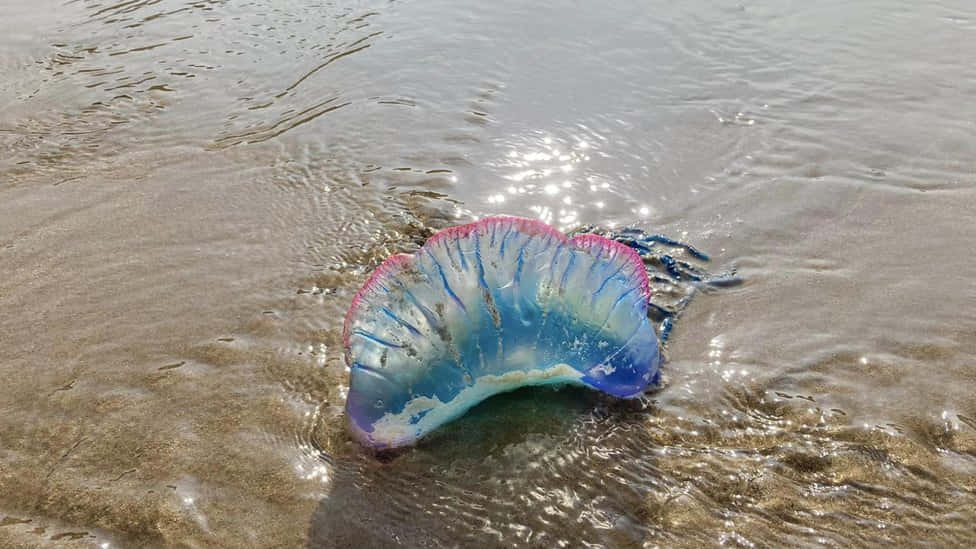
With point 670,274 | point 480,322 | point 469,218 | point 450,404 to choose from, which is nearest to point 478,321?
point 480,322

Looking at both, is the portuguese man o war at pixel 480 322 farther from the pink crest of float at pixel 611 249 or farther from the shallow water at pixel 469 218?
the shallow water at pixel 469 218

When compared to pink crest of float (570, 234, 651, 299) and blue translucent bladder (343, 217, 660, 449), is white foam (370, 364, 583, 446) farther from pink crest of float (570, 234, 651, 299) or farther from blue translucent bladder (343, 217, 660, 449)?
pink crest of float (570, 234, 651, 299)

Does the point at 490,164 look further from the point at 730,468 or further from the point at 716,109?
the point at 730,468

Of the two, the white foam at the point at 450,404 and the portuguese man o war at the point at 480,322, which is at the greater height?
the portuguese man o war at the point at 480,322

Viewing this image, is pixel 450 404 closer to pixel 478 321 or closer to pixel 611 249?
pixel 478 321

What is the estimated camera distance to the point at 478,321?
233 cm

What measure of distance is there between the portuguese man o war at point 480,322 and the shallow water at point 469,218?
120 millimetres

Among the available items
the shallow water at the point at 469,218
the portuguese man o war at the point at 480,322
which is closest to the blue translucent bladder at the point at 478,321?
the portuguese man o war at the point at 480,322

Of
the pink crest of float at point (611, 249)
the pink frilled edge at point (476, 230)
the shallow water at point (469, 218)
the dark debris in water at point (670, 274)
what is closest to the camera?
the shallow water at point (469, 218)

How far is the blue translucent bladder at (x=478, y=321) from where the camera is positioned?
2.29 meters

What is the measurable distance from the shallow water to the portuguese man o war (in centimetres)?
12

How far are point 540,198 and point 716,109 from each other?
5.14 feet

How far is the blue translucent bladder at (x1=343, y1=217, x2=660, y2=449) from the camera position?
2.29 meters

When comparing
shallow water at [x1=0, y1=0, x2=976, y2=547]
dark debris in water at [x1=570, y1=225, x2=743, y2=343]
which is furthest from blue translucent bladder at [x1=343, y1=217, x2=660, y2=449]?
dark debris in water at [x1=570, y1=225, x2=743, y2=343]
